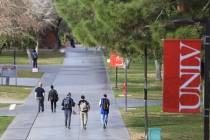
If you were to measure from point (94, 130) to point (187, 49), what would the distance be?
13010 millimetres

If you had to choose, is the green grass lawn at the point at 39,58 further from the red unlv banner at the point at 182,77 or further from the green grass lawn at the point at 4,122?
the red unlv banner at the point at 182,77

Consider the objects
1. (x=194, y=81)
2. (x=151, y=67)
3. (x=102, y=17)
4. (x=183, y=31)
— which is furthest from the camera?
(x=151, y=67)

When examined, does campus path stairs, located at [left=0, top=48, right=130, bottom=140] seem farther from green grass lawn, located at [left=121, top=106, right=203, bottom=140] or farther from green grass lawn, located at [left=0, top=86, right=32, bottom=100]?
green grass lawn, located at [left=0, top=86, right=32, bottom=100]

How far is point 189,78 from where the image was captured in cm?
1384

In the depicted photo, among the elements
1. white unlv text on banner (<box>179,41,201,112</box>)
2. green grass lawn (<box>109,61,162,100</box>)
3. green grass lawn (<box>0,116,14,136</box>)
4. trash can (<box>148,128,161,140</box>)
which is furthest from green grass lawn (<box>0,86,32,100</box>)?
white unlv text on banner (<box>179,41,201,112</box>)

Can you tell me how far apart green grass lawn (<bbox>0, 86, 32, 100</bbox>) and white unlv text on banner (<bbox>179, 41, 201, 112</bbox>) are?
25586 mm

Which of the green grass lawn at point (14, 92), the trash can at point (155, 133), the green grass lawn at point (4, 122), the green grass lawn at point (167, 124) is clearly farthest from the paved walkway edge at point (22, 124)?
the trash can at point (155, 133)

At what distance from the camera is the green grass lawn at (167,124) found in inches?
979

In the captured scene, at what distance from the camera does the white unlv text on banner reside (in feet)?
45.1

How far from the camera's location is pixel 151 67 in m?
68.9

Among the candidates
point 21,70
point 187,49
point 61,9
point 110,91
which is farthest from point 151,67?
point 187,49

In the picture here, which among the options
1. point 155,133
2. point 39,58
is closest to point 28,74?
point 39,58

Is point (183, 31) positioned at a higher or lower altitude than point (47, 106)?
higher

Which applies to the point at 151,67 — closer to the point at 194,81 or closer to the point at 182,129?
the point at 182,129
